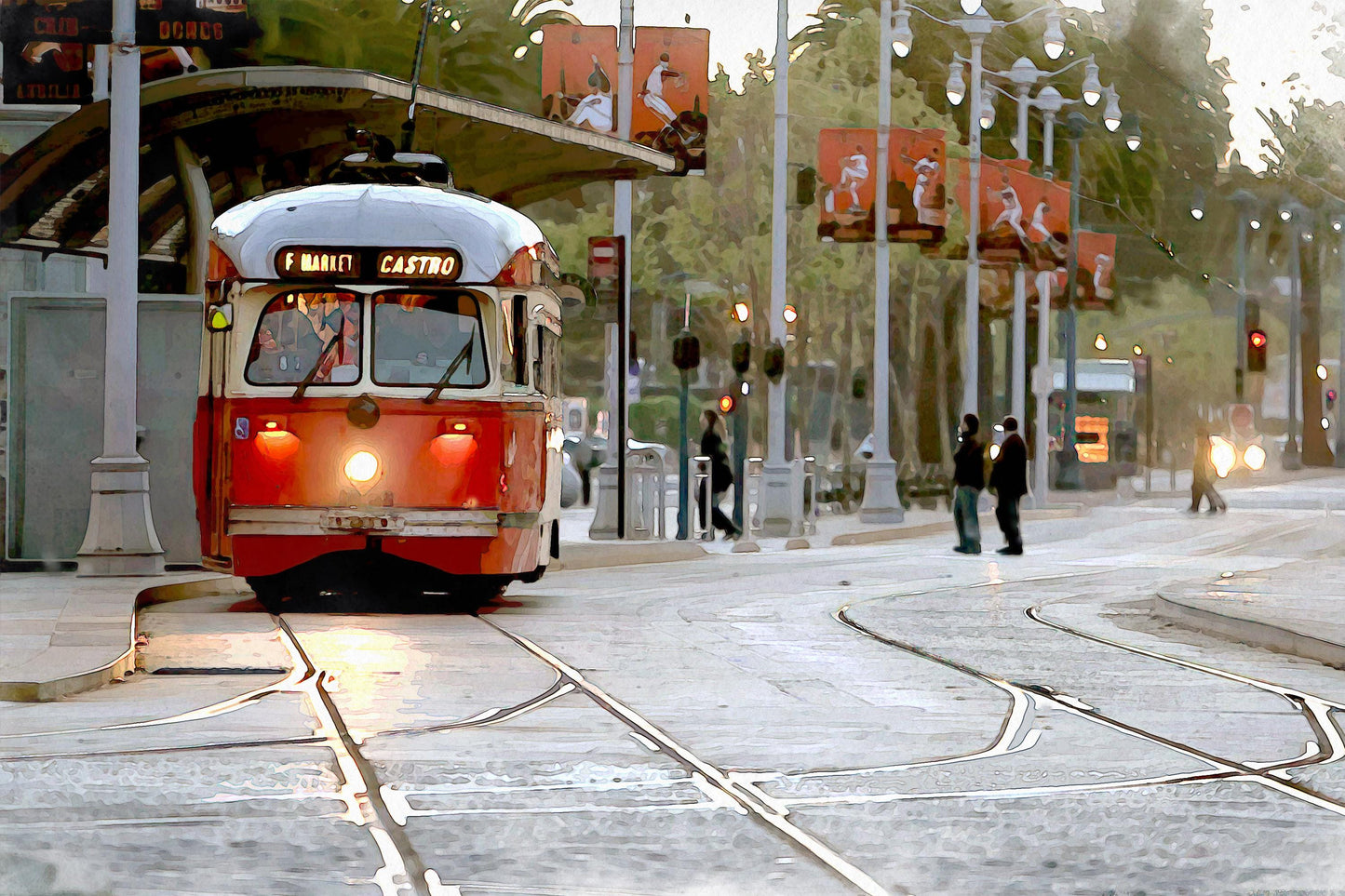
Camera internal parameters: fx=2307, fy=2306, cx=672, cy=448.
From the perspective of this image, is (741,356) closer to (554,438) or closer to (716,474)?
Answer: (716,474)

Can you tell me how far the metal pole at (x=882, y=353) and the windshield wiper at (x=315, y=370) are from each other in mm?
20824

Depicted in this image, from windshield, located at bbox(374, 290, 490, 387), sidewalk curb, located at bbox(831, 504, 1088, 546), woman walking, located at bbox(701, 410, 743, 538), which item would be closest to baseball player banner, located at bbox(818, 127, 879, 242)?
woman walking, located at bbox(701, 410, 743, 538)

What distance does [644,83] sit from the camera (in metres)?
29.9

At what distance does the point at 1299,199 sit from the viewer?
270ft

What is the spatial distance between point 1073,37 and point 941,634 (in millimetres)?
53042

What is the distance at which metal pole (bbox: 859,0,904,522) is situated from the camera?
38.2 m

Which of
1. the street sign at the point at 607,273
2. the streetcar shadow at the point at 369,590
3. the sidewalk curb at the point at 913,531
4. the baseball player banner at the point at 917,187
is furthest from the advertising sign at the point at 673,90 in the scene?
the streetcar shadow at the point at 369,590

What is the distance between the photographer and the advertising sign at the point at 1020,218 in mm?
41562

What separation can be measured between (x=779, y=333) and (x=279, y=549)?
18787 millimetres

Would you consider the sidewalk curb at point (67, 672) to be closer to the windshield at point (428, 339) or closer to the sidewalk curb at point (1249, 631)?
the windshield at point (428, 339)

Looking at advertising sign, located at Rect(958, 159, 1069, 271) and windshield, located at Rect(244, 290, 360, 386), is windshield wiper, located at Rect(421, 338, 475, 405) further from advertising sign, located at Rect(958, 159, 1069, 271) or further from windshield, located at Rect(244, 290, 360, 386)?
advertising sign, located at Rect(958, 159, 1069, 271)

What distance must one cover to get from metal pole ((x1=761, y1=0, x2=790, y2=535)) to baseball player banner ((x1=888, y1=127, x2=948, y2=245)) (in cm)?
180

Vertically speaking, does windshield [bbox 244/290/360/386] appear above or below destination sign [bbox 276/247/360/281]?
below

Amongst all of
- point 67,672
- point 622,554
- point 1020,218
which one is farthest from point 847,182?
point 67,672
